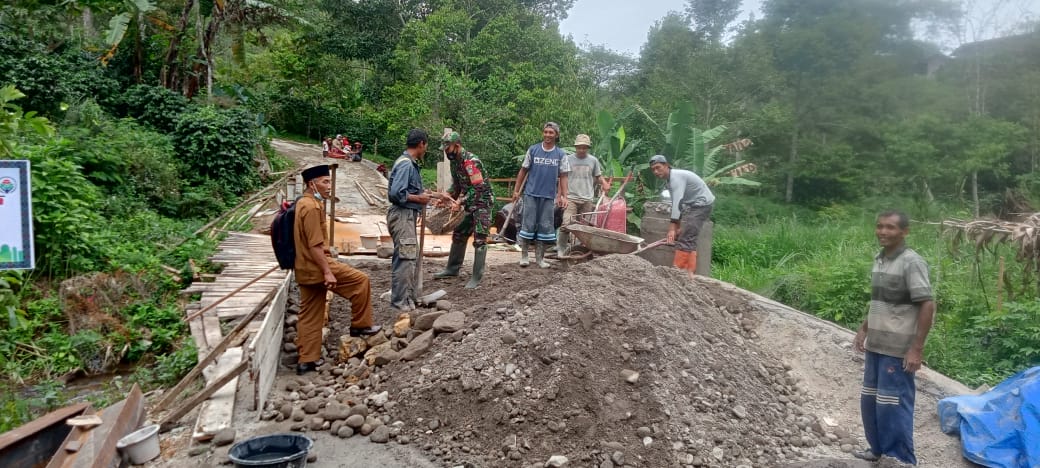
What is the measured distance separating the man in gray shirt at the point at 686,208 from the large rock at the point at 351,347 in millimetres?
3321

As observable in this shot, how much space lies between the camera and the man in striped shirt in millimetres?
3652

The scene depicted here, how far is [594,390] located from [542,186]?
2.94m

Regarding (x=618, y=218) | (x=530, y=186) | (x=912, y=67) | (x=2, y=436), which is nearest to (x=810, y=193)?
(x=912, y=67)

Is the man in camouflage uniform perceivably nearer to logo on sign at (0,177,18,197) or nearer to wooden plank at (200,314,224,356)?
wooden plank at (200,314,224,356)

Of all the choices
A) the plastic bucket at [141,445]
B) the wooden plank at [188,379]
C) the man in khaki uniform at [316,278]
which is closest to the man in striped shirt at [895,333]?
the man in khaki uniform at [316,278]

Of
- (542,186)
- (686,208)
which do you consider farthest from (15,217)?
(686,208)

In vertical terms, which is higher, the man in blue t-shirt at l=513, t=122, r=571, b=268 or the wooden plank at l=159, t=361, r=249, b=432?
the man in blue t-shirt at l=513, t=122, r=571, b=268

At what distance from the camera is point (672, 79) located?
22.0m

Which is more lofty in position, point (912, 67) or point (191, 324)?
point (912, 67)

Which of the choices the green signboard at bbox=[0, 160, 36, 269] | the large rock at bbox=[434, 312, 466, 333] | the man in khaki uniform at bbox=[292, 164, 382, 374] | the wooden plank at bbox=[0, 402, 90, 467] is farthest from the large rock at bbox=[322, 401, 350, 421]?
the green signboard at bbox=[0, 160, 36, 269]

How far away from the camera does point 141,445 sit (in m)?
3.69

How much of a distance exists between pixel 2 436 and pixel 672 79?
21.0 meters

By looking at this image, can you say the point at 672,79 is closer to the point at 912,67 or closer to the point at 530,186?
the point at 912,67

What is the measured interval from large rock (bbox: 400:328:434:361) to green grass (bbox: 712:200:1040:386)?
14.6 ft
